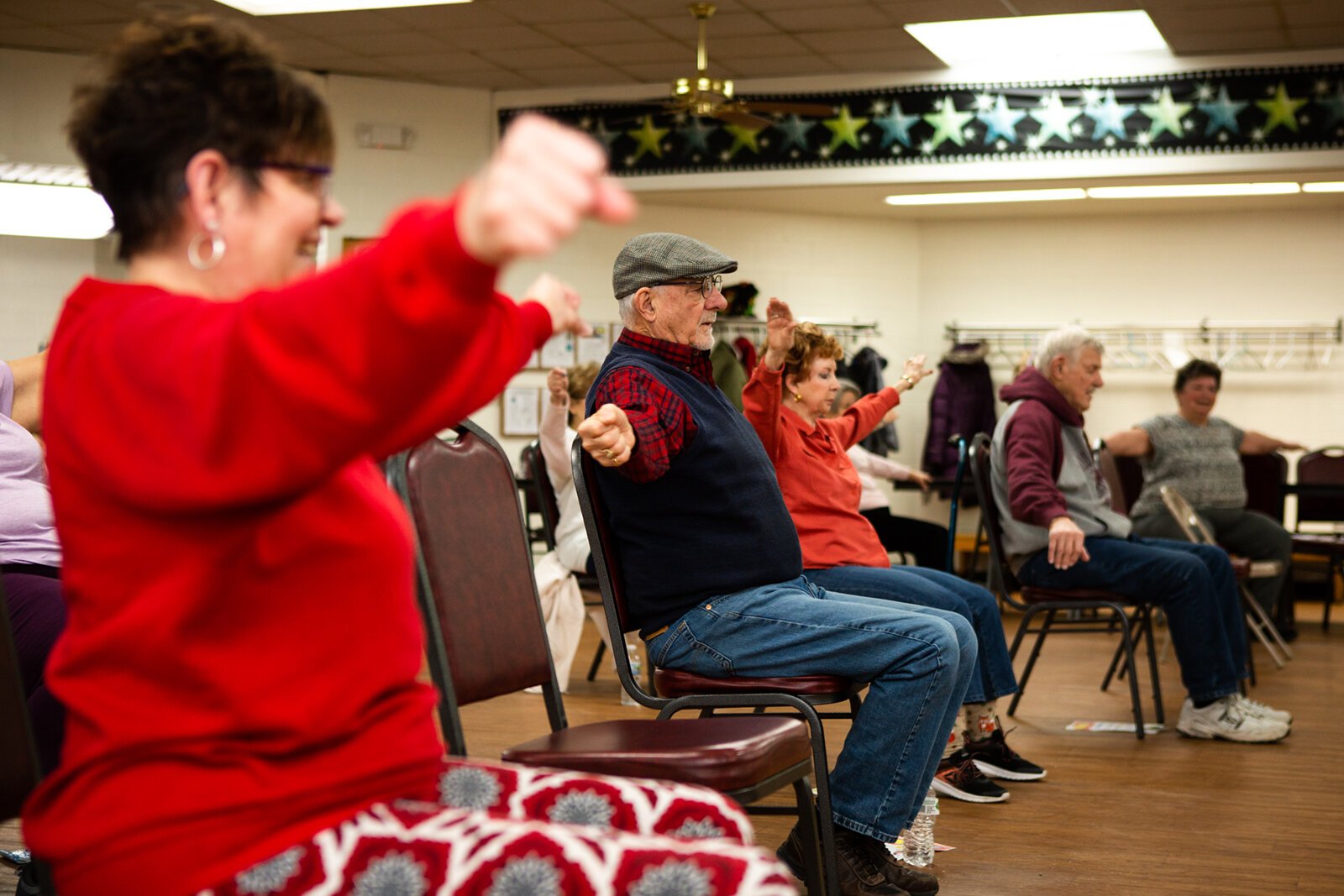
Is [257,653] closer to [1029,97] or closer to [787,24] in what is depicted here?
[787,24]

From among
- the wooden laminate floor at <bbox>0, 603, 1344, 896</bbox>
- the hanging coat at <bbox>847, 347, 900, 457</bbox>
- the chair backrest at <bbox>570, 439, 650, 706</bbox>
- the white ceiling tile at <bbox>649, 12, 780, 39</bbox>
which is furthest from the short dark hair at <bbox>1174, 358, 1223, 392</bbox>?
the chair backrest at <bbox>570, 439, 650, 706</bbox>

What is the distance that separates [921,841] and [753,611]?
0.75 metres

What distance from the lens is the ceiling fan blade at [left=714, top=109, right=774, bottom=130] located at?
6.39m

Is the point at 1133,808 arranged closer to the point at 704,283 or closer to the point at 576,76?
the point at 704,283

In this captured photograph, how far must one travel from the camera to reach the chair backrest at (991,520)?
4156mm

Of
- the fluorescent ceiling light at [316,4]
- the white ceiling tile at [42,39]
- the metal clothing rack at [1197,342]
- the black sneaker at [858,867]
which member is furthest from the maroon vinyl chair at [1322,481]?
the white ceiling tile at [42,39]

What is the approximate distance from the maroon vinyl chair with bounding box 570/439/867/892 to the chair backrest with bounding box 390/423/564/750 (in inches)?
14.8

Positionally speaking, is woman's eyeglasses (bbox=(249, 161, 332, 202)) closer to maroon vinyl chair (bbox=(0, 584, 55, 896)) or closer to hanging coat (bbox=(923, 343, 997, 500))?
maroon vinyl chair (bbox=(0, 584, 55, 896))

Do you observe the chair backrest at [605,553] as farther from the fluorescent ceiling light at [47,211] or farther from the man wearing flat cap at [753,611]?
the fluorescent ceiling light at [47,211]

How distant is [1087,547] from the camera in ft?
13.8

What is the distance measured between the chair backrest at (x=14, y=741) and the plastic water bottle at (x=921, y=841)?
1.83 meters

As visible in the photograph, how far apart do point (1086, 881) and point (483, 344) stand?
88.9 inches

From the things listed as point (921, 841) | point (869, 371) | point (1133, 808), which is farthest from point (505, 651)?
point (869, 371)

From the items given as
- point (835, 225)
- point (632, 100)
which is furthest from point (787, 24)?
point (835, 225)
